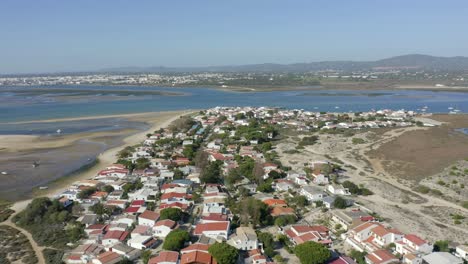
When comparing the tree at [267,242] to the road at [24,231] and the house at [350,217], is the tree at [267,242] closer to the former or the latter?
the house at [350,217]

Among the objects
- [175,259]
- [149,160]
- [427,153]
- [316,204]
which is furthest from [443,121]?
[175,259]

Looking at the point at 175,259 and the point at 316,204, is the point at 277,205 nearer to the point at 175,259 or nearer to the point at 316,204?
the point at 316,204

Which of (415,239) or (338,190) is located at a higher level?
(415,239)

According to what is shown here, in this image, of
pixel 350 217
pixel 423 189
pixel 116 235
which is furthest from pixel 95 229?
pixel 423 189

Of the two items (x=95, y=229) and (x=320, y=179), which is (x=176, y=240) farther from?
(x=320, y=179)

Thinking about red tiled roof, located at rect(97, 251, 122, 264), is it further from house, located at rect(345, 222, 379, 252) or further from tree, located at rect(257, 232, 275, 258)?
house, located at rect(345, 222, 379, 252)

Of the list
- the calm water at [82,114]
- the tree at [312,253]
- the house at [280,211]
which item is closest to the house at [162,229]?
the house at [280,211]
